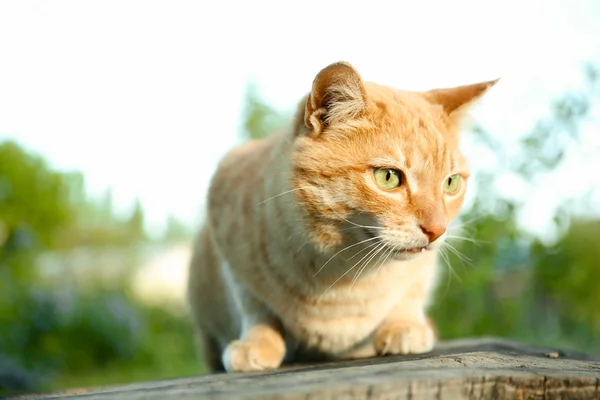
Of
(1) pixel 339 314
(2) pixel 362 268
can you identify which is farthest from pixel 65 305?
(2) pixel 362 268

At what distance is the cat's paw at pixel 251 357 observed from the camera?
6.51 feet

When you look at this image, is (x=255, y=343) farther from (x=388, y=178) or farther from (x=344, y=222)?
(x=388, y=178)

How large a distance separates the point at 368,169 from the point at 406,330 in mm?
578

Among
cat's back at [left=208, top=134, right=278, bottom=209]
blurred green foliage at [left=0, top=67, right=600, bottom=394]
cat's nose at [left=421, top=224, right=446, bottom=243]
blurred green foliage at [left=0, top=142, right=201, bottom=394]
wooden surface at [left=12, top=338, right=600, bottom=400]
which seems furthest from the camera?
blurred green foliage at [left=0, top=142, right=201, bottom=394]

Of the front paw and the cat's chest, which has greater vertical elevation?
the cat's chest

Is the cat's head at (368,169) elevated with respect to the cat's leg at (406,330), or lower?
elevated

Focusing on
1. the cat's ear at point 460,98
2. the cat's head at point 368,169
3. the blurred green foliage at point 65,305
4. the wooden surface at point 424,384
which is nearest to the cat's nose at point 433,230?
the cat's head at point 368,169

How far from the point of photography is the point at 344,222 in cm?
190

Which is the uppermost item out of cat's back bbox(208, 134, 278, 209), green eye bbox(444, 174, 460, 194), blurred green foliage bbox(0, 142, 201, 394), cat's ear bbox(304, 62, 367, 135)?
cat's ear bbox(304, 62, 367, 135)

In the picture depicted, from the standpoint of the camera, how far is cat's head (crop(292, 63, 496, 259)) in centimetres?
184

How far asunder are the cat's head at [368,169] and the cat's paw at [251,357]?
394 mm

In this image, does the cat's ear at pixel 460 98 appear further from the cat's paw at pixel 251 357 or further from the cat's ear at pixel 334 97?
the cat's paw at pixel 251 357

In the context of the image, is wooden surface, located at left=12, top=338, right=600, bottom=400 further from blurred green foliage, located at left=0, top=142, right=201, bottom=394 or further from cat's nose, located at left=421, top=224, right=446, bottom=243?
blurred green foliage, located at left=0, top=142, right=201, bottom=394

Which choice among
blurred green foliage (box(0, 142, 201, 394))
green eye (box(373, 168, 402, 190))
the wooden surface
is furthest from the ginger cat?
blurred green foliage (box(0, 142, 201, 394))
